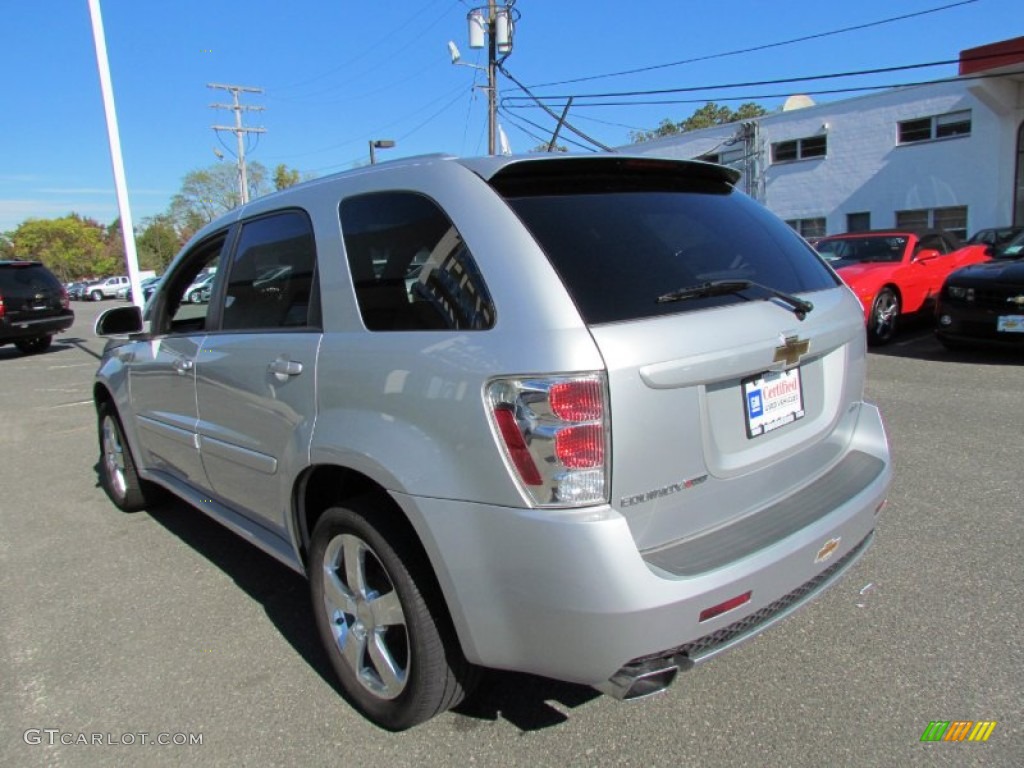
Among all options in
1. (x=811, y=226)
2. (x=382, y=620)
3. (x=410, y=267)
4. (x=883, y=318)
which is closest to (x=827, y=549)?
(x=382, y=620)

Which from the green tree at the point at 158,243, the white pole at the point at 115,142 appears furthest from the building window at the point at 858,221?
the green tree at the point at 158,243

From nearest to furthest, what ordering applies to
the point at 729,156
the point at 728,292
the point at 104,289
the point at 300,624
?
the point at 728,292 → the point at 300,624 → the point at 729,156 → the point at 104,289

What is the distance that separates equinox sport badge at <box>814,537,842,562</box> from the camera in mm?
2152

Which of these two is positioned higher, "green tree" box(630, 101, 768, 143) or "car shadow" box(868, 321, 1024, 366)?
"green tree" box(630, 101, 768, 143)

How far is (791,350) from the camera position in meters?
2.19

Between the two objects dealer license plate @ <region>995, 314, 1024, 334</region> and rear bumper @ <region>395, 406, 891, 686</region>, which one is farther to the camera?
dealer license plate @ <region>995, 314, 1024, 334</region>

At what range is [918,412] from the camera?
602 cm

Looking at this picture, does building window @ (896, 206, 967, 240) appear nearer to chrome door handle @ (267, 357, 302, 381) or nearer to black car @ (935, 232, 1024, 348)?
black car @ (935, 232, 1024, 348)

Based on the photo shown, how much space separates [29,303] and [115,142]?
14.2ft

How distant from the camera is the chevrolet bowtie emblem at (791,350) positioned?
214 cm

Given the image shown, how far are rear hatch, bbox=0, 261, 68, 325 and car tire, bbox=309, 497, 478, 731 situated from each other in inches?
562

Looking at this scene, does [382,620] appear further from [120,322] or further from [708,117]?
[708,117]

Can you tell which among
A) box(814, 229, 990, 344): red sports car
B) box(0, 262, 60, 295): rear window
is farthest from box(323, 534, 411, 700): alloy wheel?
box(0, 262, 60, 295): rear window

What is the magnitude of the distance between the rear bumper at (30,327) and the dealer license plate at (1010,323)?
52.5 feet
